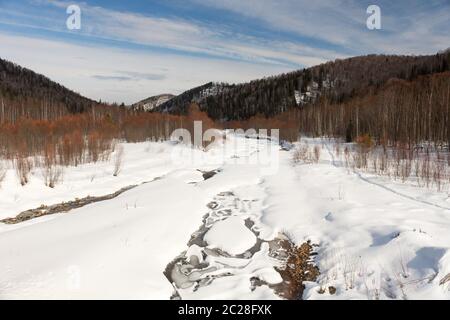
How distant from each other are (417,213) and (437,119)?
1042 inches

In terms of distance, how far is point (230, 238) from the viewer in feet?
24.8

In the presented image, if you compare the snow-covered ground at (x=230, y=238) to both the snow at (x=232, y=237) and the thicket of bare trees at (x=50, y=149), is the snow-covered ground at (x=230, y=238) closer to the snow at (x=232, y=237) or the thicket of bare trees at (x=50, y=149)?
the snow at (x=232, y=237)

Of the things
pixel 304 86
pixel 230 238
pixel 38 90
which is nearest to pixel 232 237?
pixel 230 238

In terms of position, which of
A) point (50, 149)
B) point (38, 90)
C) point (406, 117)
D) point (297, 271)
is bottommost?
point (297, 271)

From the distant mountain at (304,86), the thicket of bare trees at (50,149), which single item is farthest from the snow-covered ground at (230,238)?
the distant mountain at (304,86)

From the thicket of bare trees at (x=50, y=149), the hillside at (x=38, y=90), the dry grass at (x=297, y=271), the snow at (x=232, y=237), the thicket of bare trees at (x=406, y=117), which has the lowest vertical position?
the dry grass at (x=297, y=271)

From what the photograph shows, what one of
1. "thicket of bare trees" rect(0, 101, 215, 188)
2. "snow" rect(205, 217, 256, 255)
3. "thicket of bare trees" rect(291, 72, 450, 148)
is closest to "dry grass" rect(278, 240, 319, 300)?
"snow" rect(205, 217, 256, 255)

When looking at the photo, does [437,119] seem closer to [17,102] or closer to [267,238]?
[267,238]

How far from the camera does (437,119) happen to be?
29.4 m

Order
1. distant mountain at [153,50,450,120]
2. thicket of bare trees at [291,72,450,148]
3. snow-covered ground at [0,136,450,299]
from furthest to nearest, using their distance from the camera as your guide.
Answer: distant mountain at [153,50,450,120], thicket of bare trees at [291,72,450,148], snow-covered ground at [0,136,450,299]

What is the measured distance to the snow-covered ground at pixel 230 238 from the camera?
4.89 m

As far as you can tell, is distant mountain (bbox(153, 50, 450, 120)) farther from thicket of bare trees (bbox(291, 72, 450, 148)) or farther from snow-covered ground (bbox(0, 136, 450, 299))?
snow-covered ground (bbox(0, 136, 450, 299))

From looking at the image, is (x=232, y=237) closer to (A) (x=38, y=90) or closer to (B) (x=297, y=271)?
(B) (x=297, y=271)

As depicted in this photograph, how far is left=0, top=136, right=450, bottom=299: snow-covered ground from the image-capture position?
489 centimetres
